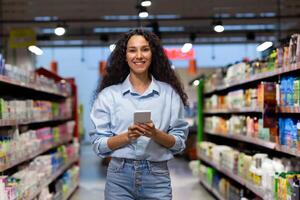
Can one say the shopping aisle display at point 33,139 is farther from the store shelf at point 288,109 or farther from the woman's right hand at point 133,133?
the store shelf at point 288,109

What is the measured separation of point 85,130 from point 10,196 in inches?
705

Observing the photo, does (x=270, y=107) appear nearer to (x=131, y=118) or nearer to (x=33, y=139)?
(x=131, y=118)

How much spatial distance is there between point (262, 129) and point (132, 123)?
3109 millimetres

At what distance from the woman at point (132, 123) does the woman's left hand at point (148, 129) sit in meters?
0.03

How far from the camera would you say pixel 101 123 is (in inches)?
99.7

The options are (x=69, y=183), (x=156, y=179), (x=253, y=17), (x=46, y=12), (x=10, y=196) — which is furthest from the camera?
(x=253, y=17)

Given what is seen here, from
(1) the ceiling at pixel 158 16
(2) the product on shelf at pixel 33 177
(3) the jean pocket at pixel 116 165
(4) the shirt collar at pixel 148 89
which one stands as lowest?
(2) the product on shelf at pixel 33 177

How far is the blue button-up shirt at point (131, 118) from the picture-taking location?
2480 mm

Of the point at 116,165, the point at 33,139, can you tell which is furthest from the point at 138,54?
the point at 33,139

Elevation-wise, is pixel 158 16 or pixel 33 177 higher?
pixel 158 16

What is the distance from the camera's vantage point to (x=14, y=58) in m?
15.5

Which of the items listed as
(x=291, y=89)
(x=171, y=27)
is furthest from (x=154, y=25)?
(x=291, y=89)

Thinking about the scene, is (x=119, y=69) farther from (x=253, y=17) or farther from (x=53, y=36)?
(x=53, y=36)

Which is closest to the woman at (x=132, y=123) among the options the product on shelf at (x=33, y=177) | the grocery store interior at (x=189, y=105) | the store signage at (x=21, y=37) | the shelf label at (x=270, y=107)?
the grocery store interior at (x=189, y=105)
